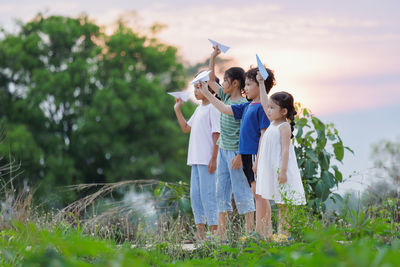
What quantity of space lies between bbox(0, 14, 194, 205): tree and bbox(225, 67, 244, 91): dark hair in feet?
42.8

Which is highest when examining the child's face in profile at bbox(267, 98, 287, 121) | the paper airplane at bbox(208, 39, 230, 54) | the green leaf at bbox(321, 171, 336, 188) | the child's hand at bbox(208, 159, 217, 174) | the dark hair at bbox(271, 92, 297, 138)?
the paper airplane at bbox(208, 39, 230, 54)

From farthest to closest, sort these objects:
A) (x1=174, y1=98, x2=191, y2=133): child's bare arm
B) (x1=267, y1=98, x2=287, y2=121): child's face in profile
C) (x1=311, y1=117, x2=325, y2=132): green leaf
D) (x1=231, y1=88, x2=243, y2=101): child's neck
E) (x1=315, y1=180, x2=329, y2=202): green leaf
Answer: (x1=311, y1=117, x2=325, y2=132): green leaf, (x1=315, y1=180, x2=329, y2=202): green leaf, (x1=174, y1=98, x2=191, y2=133): child's bare arm, (x1=231, y1=88, x2=243, y2=101): child's neck, (x1=267, y1=98, x2=287, y2=121): child's face in profile

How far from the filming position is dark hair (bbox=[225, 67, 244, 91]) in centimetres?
502

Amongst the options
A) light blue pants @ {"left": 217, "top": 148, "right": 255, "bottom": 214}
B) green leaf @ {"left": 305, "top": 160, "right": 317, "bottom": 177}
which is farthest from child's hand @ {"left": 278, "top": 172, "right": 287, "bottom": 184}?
green leaf @ {"left": 305, "top": 160, "right": 317, "bottom": 177}

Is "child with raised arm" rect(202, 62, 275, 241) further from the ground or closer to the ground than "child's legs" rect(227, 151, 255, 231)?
further from the ground

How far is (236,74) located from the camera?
503cm

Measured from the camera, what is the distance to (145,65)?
21.5 m

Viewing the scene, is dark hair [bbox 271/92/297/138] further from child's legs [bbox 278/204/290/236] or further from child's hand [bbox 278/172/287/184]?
child's legs [bbox 278/204/290/236]

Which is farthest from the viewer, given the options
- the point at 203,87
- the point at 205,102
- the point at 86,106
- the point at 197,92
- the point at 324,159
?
the point at 86,106

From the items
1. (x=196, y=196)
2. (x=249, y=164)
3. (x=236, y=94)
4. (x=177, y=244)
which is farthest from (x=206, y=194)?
(x=236, y=94)

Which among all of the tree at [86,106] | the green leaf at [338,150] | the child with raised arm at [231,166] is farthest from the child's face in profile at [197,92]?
the tree at [86,106]

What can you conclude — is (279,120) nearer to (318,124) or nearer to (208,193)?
(208,193)

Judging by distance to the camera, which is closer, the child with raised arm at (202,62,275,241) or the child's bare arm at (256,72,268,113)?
the child's bare arm at (256,72,268,113)

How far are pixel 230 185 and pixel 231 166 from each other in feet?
0.89
